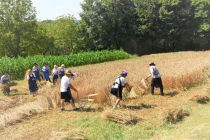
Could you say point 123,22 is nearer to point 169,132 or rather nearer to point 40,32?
point 40,32

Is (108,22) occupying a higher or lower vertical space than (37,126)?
higher

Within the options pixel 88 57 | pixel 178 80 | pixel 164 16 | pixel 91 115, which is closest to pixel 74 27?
pixel 164 16

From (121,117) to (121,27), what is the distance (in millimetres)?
44795

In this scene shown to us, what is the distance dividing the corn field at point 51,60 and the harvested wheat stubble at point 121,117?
2217cm

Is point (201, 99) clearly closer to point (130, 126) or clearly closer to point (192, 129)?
point (192, 129)

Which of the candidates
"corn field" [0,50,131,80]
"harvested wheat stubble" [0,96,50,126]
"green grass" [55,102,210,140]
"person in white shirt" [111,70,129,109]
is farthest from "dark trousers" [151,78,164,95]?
"corn field" [0,50,131,80]

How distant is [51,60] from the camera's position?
4225cm

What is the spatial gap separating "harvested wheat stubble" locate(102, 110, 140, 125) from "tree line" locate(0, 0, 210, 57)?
42.5 metres

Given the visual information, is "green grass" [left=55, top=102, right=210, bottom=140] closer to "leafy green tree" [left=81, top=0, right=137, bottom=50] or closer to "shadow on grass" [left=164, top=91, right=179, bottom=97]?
"shadow on grass" [left=164, top=91, right=179, bottom=97]

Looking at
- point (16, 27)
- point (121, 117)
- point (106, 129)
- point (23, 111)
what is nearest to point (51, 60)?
point (16, 27)

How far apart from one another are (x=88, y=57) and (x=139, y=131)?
33643 mm

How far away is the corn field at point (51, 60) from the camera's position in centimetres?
3700

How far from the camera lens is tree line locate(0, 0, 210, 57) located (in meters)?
58.5

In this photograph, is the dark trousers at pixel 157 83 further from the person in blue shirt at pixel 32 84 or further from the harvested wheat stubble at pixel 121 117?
the person in blue shirt at pixel 32 84
